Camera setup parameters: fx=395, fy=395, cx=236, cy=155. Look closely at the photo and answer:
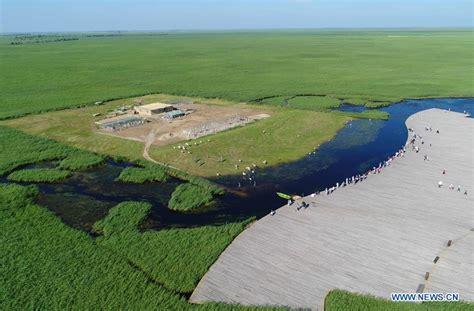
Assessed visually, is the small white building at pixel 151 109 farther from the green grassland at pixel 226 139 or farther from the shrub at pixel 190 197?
the shrub at pixel 190 197

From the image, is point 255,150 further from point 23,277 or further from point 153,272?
point 23,277

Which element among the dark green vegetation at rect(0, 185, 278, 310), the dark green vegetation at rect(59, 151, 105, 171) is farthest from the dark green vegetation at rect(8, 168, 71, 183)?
the dark green vegetation at rect(0, 185, 278, 310)

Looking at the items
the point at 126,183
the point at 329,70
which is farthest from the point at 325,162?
the point at 329,70

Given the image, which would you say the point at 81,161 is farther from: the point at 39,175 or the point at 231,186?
the point at 231,186

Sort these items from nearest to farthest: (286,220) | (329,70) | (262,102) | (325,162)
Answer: (286,220) → (325,162) → (262,102) → (329,70)

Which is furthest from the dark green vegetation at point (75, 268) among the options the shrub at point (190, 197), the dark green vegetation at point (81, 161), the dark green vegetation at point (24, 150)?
the dark green vegetation at point (24, 150)

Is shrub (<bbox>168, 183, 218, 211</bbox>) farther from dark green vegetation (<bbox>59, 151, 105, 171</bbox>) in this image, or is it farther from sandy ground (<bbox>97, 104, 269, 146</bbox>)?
sandy ground (<bbox>97, 104, 269, 146</bbox>)
